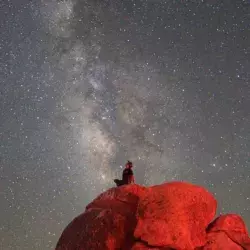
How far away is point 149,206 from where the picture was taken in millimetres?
→ 12094

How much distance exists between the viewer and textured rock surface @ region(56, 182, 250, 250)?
1159 centimetres

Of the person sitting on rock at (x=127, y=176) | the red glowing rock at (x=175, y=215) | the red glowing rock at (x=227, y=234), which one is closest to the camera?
A: the red glowing rock at (x=175, y=215)

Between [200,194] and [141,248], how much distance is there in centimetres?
294

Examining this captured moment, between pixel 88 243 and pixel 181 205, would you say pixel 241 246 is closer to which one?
pixel 181 205

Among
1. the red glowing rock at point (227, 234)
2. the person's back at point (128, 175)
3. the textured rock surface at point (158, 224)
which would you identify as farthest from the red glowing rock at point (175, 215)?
the person's back at point (128, 175)

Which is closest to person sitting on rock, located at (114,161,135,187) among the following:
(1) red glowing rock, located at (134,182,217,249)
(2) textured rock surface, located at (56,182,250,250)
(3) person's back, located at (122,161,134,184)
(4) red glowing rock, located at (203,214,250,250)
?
(3) person's back, located at (122,161,134,184)

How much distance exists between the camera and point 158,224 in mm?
11711

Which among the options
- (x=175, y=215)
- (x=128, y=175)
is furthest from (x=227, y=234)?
(x=128, y=175)

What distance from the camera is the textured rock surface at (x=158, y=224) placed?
38.0 ft

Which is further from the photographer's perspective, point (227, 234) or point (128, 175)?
point (128, 175)

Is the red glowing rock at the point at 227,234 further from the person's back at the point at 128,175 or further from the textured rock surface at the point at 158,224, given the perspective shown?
the person's back at the point at 128,175

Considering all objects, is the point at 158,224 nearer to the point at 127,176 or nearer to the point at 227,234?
the point at 227,234

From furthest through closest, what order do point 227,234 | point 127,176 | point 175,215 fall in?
point 127,176 → point 227,234 → point 175,215

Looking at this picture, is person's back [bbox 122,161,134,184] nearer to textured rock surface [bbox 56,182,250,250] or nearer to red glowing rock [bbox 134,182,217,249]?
textured rock surface [bbox 56,182,250,250]
